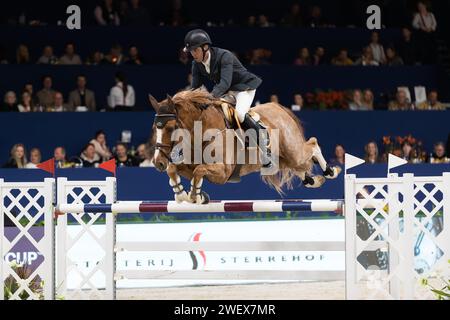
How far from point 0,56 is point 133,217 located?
11.6 feet

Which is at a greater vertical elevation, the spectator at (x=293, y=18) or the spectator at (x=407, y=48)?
the spectator at (x=293, y=18)

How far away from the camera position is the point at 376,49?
13.9 meters

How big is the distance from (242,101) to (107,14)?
688 centimetres

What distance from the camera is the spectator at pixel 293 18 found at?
14336 mm

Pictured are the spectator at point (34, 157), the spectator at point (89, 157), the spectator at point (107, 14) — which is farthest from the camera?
the spectator at point (107, 14)

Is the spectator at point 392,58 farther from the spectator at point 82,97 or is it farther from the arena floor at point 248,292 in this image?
the arena floor at point 248,292

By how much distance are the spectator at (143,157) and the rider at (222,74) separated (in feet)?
15.4

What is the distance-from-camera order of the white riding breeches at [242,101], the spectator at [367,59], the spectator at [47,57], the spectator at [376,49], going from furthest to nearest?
1. the spectator at [376,49]
2. the spectator at [367,59]
3. the spectator at [47,57]
4. the white riding breeches at [242,101]

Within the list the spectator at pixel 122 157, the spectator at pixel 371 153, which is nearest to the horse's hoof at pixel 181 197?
the spectator at pixel 122 157

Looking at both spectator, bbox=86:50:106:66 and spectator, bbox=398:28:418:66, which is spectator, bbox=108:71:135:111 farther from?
spectator, bbox=398:28:418:66

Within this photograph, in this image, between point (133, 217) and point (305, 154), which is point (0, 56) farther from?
point (305, 154)

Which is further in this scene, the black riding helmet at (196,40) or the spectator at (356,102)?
the spectator at (356,102)

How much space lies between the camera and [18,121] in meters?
11.8
